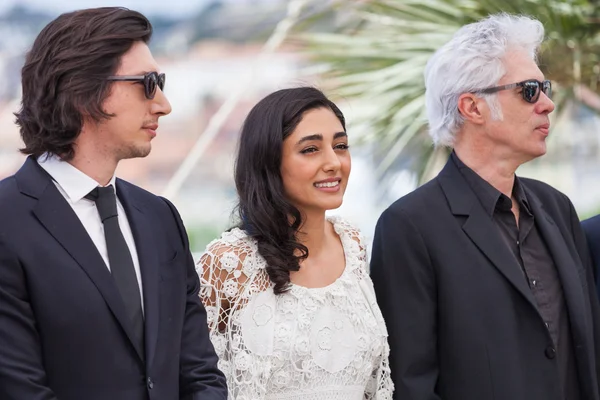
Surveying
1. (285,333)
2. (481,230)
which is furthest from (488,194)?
(285,333)

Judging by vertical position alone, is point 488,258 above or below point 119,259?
below

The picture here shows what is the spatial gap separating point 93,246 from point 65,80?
460 millimetres

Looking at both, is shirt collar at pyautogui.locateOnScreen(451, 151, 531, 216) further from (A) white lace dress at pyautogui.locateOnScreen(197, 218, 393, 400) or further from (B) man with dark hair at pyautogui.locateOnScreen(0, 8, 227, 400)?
(B) man with dark hair at pyautogui.locateOnScreen(0, 8, 227, 400)

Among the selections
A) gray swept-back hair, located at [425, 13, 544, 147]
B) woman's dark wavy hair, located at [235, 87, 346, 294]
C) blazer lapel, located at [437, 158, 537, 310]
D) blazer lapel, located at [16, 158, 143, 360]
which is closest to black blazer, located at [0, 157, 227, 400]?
blazer lapel, located at [16, 158, 143, 360]

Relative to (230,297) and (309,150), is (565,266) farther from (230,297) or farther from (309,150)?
(230,297)

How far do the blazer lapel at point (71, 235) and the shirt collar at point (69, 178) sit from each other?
3 centimetres

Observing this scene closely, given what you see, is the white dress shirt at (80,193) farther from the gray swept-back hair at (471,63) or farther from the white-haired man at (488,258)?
the gray swept-back hair at (471,63)

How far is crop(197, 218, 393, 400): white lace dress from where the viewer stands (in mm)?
2941

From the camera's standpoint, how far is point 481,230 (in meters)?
3.22

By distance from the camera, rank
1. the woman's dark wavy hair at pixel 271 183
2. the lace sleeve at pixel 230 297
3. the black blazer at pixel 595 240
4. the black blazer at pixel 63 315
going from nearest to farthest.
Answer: the black blazer at pixel 63 315 → the lace sleeve at pixel 230 297 → the woman's dark wavy hair at pixel 271 183 → the black blazer at pixel 595 240

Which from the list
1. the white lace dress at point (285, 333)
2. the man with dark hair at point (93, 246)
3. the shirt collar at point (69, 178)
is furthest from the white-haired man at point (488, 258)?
the shirt collar at point (69, 178)

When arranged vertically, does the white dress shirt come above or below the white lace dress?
above

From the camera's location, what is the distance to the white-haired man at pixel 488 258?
312cm

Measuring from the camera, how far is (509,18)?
351cm
